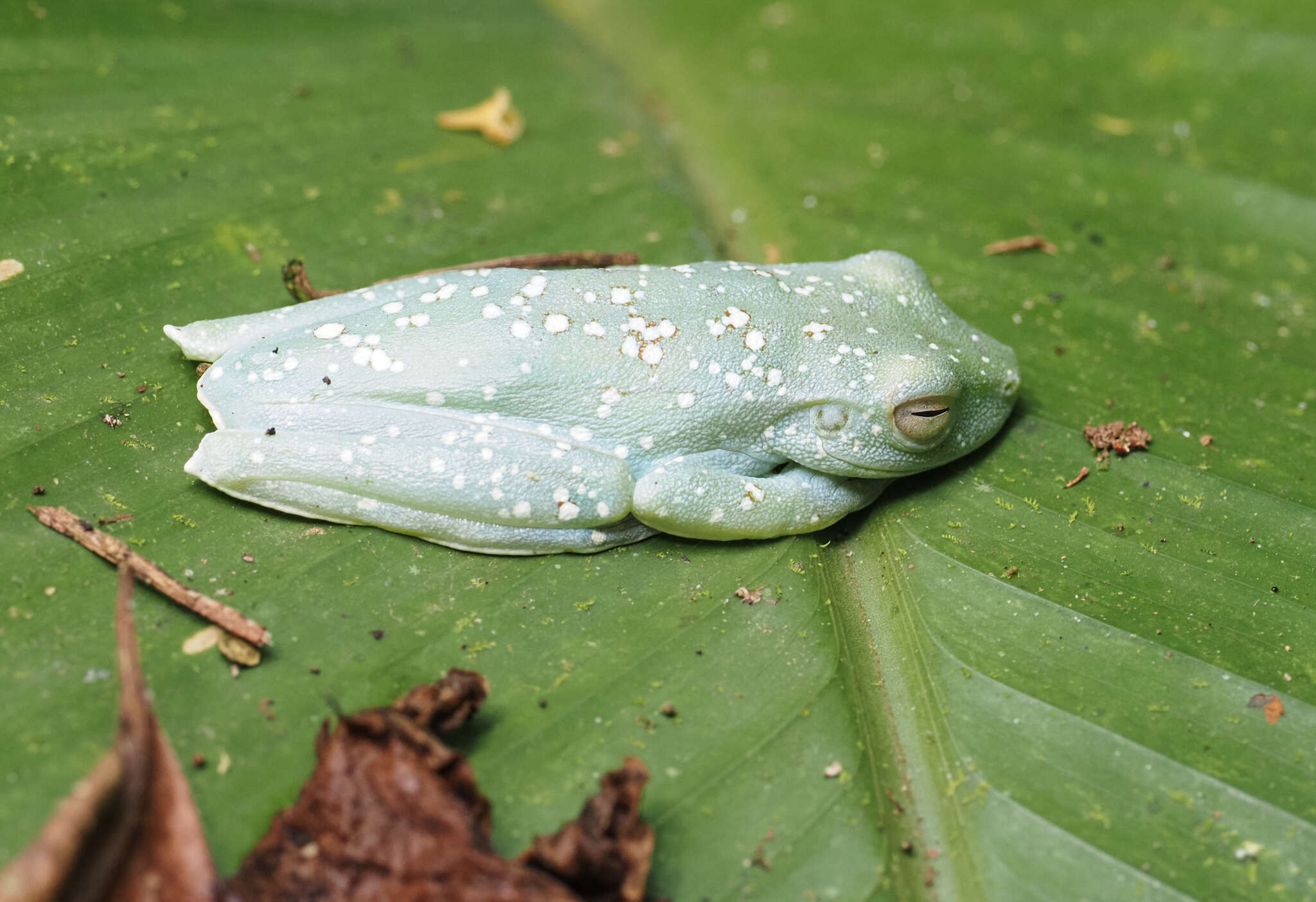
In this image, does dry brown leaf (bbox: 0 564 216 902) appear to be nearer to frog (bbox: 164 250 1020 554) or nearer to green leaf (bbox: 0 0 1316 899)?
green leaf (bbox: 0 0 1316 899)

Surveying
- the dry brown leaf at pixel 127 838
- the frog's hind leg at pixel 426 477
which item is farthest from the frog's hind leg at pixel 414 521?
the dry brown leaf at pixel 127 838

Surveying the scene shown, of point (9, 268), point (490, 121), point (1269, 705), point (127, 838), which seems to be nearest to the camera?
point (127, 838)

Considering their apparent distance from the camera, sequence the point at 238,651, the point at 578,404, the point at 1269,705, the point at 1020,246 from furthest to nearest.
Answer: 1. the point at 1020,246
2. the point at 578,404
3. the point at 1269,705
4. the point at 238,651

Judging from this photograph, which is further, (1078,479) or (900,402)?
(1078,479)

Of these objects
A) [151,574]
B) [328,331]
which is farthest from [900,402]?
[151,574]

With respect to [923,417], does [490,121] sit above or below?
above

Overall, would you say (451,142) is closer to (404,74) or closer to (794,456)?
(404,74)

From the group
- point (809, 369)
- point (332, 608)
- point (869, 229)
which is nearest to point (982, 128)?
point (869, 229)

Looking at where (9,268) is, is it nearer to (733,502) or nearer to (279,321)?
(279,321)

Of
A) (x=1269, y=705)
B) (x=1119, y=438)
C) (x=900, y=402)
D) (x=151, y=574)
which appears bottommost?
(x=1269, y=705)
